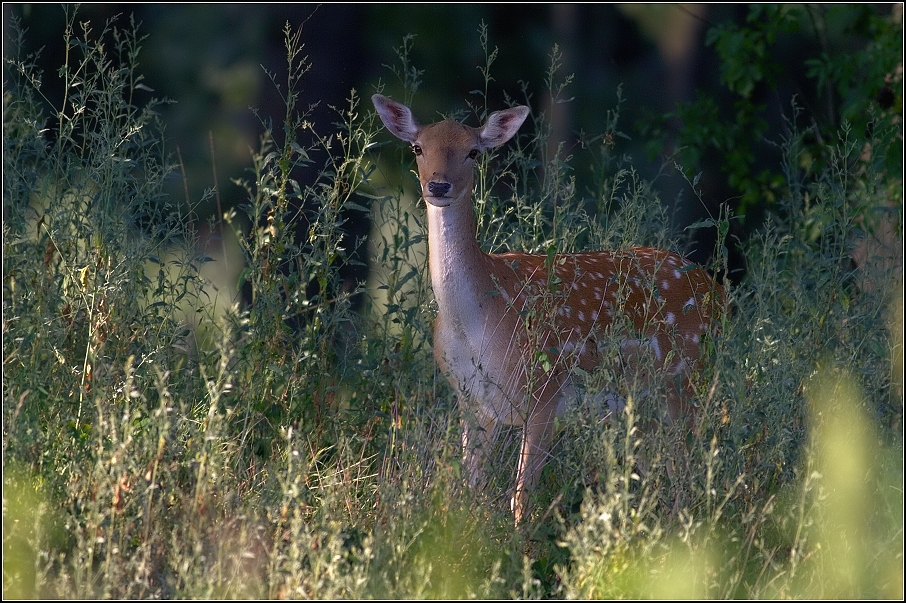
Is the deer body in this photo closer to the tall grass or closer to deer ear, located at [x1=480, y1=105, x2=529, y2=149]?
deer ear, located at [x1=480, y1=105, x2=529, y2=149]

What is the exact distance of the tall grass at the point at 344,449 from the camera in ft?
11.8

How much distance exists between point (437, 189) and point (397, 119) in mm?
488

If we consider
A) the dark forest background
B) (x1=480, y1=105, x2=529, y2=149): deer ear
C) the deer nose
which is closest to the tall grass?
the deer nose

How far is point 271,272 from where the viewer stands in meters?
4.90

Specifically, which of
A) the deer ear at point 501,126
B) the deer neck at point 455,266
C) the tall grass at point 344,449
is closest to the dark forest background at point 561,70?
the deer ear at point 501,126

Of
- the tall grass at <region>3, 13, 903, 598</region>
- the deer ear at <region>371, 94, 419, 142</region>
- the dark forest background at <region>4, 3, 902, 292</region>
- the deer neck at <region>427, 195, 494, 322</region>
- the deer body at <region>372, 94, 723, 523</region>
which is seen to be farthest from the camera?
the dark forest background at <region>4, 3, 902, 292</region>

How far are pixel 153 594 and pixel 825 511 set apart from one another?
2.10m

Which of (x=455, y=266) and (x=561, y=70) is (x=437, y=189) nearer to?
(x=455, y=266)

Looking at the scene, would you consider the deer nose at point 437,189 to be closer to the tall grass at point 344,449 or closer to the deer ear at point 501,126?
the tall grass at point 344,449

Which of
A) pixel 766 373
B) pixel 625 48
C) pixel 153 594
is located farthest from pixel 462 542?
pixel 625 48

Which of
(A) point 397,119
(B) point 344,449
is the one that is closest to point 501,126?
(A) point 397,119

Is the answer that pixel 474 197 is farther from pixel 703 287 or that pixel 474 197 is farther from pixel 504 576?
pixel 504 576

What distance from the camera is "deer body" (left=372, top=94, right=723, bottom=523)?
4.88m

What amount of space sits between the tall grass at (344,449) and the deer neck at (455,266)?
151 mm
